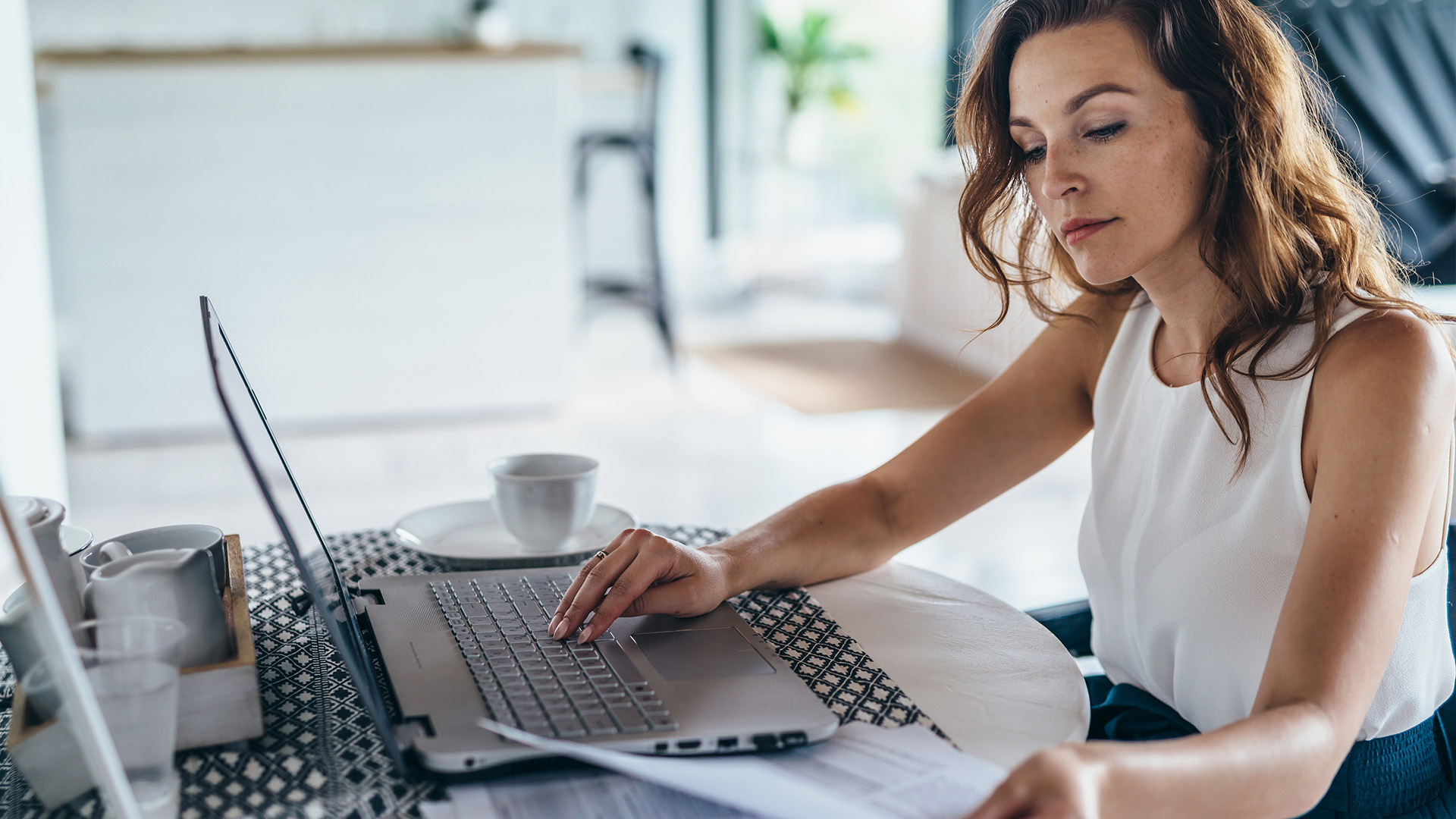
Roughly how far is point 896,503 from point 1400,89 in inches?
143

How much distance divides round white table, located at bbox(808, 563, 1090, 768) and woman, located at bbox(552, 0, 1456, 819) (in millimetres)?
66

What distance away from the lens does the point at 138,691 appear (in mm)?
568

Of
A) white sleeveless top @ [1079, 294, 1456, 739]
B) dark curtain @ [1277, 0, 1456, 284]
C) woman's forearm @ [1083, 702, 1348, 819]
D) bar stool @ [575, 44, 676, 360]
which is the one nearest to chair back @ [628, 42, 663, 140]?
bar stool @ [575, 44, 676, 360]

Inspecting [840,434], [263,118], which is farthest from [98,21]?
[840,434]

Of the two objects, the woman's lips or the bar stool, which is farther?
the bar stool

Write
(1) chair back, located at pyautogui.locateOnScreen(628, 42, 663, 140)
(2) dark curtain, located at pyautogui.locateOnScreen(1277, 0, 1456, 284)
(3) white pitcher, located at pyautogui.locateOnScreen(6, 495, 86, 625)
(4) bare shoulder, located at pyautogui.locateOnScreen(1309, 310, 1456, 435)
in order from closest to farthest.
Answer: (3) white pitcher, located at pyautogui.locateOnScreen(6, 495, 86, 625) → (4) bare shoulder, located at pyautogui.locateOnScreen(1309, 310, 1456, 435) → (2) dark curtain, located at pyautogui.locateOnScreen(1277, 0, 1456, 284) → (1) chair back, located at pyautogui.locateOnScreen(628, 42, 663, 140)

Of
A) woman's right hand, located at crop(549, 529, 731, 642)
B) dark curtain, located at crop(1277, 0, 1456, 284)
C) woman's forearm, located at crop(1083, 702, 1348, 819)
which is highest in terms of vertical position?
dark curtain, located at crop(1277, 0, 1456, 284)

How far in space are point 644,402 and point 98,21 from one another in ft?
11.5

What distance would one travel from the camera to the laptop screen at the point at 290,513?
533 millimetres

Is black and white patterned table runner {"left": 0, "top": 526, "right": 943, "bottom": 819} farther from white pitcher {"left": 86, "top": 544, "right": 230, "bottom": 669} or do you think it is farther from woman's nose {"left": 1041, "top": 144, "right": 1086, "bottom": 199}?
woman's nose {"left": 1041, "top": 144, "right": 1086, "bottom": 199}

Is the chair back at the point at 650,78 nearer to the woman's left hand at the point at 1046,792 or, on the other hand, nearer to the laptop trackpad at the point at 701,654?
the laptop trackpad at the point at 701,654

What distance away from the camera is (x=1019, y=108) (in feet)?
3.06

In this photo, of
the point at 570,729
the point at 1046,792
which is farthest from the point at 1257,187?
the point at 570,729

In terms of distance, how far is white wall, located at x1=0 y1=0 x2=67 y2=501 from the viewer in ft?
6.86
